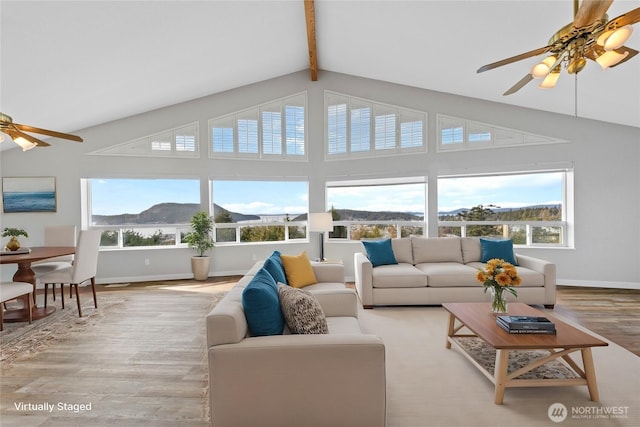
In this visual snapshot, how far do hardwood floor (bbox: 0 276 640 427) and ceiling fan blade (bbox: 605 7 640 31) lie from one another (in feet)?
8.82

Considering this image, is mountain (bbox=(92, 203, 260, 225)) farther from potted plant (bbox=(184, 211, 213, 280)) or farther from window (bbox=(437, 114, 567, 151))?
window (bbox=(437, 114, 567, 151))

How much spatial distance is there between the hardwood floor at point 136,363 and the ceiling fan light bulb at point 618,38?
2589mm

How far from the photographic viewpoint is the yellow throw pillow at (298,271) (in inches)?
123

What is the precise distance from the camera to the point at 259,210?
623cm

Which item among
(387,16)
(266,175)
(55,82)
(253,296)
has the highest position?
(387,16)

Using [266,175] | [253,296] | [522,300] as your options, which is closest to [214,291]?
[266,175]

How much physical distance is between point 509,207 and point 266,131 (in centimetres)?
476

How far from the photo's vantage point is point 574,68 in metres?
2.31

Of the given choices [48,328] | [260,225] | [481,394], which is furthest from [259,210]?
[481,394]

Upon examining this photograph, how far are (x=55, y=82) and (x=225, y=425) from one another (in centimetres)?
446

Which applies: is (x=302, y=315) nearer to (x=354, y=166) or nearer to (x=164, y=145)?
(x=354, y=166)

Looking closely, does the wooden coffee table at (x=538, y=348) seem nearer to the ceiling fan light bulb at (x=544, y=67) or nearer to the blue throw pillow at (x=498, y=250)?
the ceiling fan light bulb at (x=544, y=67)

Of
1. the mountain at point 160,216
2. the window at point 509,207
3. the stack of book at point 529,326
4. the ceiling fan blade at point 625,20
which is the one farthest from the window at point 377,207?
the ceiling fan blade at point 625,20

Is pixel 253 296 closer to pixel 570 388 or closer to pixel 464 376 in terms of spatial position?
pixel 464 376
